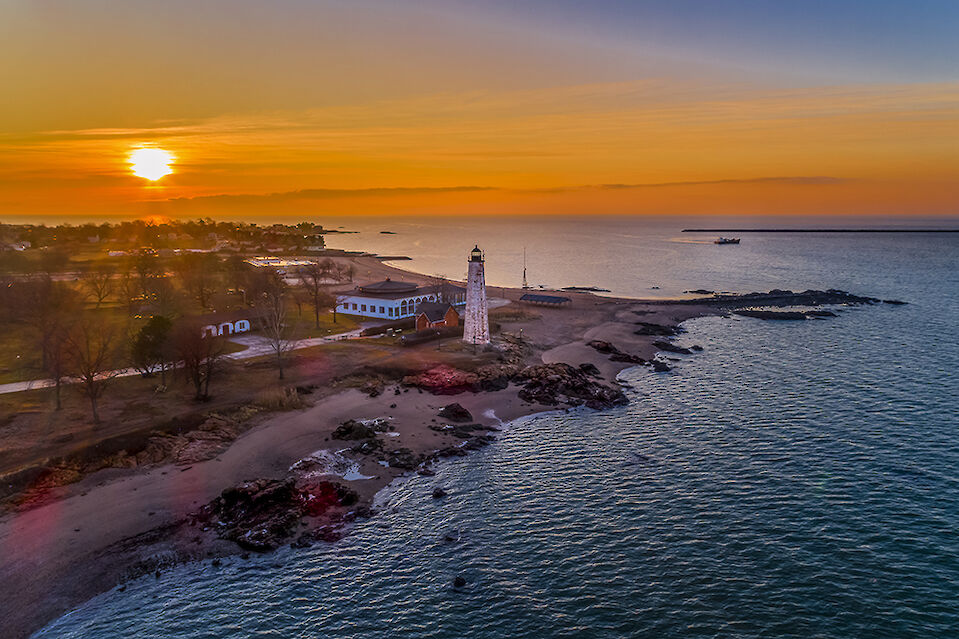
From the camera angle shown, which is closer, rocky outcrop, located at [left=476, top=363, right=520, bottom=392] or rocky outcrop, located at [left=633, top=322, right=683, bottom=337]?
rocky outcrop, located at [left=476, top=363, right=520, bottom=392]

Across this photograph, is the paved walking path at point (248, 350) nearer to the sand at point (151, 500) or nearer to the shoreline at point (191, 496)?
the shoreline at point (191, 496)

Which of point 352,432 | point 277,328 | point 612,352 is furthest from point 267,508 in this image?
point 612,352

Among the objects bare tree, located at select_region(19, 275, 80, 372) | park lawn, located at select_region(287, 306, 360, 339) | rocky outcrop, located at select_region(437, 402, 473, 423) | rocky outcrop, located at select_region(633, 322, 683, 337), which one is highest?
bare tree, located at select_region(19, 275, 80, 372)

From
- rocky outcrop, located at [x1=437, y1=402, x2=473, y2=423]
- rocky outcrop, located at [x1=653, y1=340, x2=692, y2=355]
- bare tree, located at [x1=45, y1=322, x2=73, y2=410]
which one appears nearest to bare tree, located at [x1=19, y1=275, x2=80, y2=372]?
bare tree, located at [x1=45, y1=322, x2=73, y2=410]

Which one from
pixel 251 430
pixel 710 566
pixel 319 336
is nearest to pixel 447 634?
pixel 710 566

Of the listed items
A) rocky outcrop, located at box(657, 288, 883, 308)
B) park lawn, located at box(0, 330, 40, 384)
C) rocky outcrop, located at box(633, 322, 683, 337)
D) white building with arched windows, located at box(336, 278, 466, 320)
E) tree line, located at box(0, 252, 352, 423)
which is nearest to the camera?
tree line, located at box(0, 252, 352, 423)

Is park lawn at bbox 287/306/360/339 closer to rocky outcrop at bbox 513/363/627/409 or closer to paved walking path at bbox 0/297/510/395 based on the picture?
paved walking path at bbox 0/297/510/395

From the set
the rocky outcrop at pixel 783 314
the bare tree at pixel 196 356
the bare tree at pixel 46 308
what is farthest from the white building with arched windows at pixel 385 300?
the rocky outcrop at pixel 783 314

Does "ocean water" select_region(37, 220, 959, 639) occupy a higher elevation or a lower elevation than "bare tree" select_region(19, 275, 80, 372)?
lower
